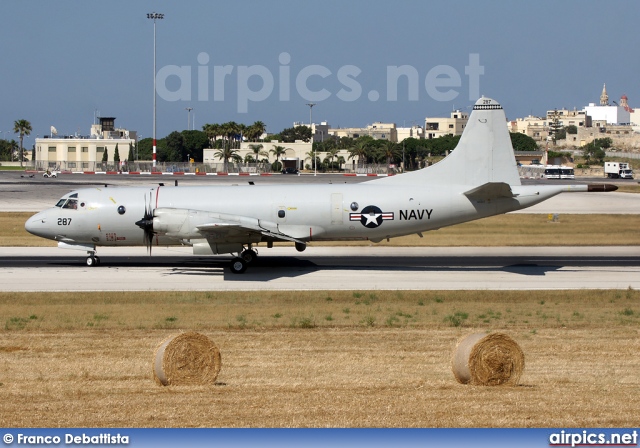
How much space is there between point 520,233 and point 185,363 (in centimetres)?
3767

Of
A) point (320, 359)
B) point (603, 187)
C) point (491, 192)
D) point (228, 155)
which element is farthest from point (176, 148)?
point (320, 359)

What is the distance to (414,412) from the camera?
42.5ft

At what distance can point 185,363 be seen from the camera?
48.4 feet

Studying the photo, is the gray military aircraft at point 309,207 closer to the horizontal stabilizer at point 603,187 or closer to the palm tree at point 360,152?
the horizontal stabilizer at point 603,187

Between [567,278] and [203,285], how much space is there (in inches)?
580

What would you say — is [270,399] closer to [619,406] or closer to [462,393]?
[462,393]

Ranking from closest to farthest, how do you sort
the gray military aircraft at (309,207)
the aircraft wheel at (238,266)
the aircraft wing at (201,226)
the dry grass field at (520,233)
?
the aircraft wing at (201,226)
the gray military aircraft at (309,207)
the aircraft wheel at (238,266)
the dry grass field at (520,233)

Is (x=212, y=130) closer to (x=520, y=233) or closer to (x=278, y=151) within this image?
(x=278, y=151)

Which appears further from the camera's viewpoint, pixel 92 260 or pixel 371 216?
pixel 92 260

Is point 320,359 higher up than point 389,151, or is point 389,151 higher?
point 389,151

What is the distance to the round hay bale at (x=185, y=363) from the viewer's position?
14703 mm

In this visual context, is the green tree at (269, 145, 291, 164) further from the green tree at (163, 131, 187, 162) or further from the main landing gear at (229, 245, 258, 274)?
the main landing gear at (229, 245, 258, 274)

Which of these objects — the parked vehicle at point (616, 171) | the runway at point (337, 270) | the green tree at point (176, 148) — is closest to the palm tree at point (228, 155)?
the green tree at point (176, 148)

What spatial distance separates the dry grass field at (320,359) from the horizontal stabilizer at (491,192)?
18.0 feet
